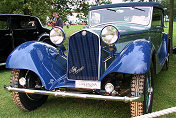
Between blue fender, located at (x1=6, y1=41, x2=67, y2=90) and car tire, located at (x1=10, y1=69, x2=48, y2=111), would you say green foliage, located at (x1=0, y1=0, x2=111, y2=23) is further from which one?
car tire, located at (x1=10, y1=69, x2=48, y2=111)

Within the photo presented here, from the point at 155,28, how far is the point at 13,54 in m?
3.08

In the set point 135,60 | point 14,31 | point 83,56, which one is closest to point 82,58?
point 83,56

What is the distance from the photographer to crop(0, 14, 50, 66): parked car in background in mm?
5797

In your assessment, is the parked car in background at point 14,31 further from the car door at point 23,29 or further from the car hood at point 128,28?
the car hood at point 128,28

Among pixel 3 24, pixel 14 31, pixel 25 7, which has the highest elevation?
pixel 25 7

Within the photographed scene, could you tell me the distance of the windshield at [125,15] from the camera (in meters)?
3.87

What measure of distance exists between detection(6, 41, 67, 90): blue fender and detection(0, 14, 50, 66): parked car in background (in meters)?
3.03

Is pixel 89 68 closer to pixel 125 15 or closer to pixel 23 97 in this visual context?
pixel 23 97

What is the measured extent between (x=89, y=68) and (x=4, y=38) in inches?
158

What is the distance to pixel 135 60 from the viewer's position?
2439 mm

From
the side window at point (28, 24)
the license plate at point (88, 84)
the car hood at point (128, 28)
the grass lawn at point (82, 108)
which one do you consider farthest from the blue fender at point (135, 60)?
the side window at point (28, 24)

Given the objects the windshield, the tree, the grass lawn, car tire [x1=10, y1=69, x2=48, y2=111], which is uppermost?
the tree

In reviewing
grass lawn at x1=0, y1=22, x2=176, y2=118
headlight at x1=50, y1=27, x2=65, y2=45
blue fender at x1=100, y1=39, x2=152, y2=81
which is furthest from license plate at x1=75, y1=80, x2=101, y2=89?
headlight at x1=50, y1=27, x2=65, y2=45

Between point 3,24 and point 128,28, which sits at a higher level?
point 3,24
